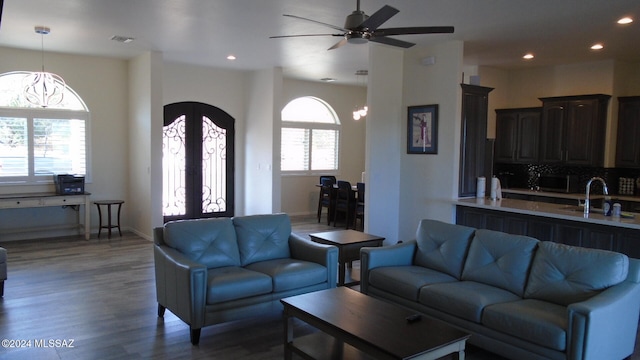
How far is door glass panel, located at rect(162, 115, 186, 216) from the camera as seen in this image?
347 inches

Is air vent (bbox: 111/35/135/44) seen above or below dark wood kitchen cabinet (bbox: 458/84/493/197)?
above

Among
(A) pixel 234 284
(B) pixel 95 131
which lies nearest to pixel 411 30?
(A) pixel 234 284

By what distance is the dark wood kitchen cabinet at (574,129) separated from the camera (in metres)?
7.22

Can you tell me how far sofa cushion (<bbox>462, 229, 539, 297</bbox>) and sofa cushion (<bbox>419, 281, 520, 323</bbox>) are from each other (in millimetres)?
90

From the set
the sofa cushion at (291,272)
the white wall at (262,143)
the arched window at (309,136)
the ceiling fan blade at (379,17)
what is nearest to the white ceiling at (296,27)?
the white wall at (262,143)

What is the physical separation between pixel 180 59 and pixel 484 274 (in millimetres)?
6437

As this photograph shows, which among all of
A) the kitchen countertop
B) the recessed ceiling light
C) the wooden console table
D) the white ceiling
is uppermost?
the white ceiling

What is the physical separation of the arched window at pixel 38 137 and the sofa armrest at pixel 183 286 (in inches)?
189

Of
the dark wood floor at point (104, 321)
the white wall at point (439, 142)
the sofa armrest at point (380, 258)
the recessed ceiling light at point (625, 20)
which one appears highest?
the recessed ceiling light at point (625, 20)

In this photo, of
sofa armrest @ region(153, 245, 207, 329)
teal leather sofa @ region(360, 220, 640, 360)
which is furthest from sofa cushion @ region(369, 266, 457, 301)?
sofa armrest @ region(153, 245, 207, 329)

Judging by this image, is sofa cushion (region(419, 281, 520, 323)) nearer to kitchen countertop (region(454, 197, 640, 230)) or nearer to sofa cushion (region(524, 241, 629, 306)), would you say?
sofa cushion (region(524, 241, 629, 306))

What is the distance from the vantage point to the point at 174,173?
8945mm

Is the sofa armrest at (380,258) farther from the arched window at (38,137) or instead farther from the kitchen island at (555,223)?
the arched window at (38,137)

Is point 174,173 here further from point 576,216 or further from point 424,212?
point 576,216
